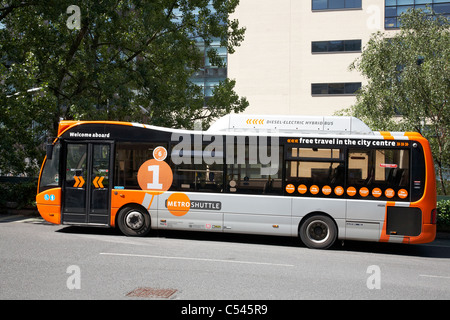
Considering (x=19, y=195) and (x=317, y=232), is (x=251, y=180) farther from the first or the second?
(x=19, y=195)

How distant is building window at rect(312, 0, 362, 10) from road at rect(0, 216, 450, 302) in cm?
2727

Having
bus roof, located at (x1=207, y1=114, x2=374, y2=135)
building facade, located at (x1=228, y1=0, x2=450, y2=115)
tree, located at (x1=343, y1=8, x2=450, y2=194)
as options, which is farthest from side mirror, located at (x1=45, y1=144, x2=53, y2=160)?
building facade, located at (x1=228, y1=0, x2=450, y2=115)

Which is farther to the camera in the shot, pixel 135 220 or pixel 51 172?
pixel 51 172

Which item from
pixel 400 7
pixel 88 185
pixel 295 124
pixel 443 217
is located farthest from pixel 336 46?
pixel 88 185

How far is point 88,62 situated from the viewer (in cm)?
1616

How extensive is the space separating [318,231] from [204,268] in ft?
13.0

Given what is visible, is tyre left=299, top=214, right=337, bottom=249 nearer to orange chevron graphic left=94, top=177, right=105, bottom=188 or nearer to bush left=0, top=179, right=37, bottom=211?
orange chevron graphic left=94, top=177, right=105, bottom=188

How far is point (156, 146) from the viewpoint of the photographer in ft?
36.9

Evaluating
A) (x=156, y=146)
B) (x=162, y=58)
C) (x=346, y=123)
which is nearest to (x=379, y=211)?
(x=346, y=123)

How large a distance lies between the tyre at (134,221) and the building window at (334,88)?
26254mm

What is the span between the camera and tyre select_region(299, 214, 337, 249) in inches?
414

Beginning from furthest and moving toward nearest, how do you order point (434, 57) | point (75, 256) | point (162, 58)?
point (162, 58)
point (434, 57)
point (75, 256)

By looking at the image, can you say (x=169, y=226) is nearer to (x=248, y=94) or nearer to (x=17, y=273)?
(x=17, y=273)

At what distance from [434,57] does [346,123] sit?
722cm
